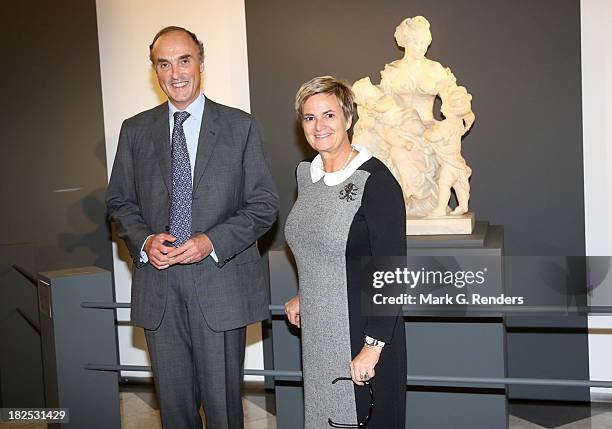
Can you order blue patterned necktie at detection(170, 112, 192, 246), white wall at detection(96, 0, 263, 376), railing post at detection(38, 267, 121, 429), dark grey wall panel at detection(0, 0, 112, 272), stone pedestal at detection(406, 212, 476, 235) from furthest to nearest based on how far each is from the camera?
white wall at detection(96, 0, 263, 376) → dark grey wall panel at detection(0, 0, 112, 272) → stone pedestal at detection(406, 212, 476, 235) → railing post at detection(38, 267, 121, 429) → blue patterned necktie at detection(170, 112, 192, 246)

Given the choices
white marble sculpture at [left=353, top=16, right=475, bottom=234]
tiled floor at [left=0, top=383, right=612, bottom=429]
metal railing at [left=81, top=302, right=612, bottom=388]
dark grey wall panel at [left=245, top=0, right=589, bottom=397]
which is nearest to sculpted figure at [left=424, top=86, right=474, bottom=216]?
white marble sculpture at [left=353, top=16, right=475, bottom=234]

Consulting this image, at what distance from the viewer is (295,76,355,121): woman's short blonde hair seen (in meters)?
2.18

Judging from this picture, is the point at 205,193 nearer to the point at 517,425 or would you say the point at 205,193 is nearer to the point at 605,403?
the point at 517,425

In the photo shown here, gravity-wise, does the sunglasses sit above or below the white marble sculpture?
below

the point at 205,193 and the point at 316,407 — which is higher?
the point at 205,193

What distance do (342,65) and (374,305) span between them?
2431 mm

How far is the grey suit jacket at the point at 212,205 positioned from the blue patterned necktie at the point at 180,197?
2 centimetres

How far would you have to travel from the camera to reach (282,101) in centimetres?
453

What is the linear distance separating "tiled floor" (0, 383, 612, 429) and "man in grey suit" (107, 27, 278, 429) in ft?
5.70

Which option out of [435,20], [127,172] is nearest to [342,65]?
[435,20]

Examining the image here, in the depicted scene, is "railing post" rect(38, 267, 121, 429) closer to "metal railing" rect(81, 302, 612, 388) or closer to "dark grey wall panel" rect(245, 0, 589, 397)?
"metal railing" rect(81, 302, 612, 388)

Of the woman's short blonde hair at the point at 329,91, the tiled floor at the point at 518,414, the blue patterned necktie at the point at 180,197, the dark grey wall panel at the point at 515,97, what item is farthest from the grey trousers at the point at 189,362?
the dark grey wall panel at the point at 515,97

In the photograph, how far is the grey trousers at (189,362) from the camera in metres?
2.51

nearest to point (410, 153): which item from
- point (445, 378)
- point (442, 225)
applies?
point (442, 225)
